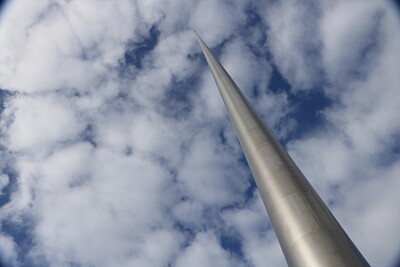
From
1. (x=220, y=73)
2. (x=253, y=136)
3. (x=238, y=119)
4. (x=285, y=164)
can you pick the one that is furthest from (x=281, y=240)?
(x=220, y=73)

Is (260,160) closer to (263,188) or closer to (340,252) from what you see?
(263,188)

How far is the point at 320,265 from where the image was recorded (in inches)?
368

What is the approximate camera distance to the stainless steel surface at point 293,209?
31.9 feet

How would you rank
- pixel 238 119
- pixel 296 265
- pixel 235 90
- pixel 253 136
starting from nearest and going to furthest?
pixel 296 265
pixel 253 136
pixel 238 119
pixel 235 90

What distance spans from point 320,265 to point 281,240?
2.30 meters

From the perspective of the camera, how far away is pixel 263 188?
44.1 feet

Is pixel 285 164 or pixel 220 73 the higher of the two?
pixel 220 73

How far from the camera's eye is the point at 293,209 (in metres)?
11.4

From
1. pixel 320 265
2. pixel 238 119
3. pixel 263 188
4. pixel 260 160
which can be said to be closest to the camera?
pixel 320 265

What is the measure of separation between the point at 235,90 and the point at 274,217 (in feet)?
39.7

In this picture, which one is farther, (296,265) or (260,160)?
(260,160)

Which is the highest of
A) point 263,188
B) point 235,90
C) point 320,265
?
point 235,90

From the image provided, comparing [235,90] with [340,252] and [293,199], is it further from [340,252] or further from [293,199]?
[340,252]

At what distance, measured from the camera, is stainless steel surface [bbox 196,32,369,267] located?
9.71 m
